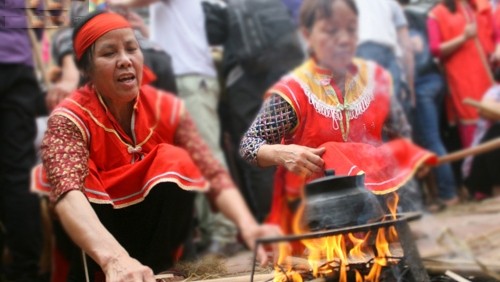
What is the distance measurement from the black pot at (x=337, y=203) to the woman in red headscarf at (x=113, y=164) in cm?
26

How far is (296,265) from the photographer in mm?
2389

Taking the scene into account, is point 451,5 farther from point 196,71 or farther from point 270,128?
point 270,128

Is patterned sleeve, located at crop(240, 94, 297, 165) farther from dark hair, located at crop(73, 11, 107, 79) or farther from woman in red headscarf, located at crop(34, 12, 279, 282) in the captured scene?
dark hair, located at crop(73, 11, 107, 79)

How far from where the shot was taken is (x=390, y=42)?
13.3 feet

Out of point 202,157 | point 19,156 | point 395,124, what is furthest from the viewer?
point 19,156

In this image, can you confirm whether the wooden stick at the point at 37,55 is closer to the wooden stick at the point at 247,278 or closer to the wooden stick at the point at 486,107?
the wooden stick at the point at 247,278

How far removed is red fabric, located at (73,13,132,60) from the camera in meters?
2.43

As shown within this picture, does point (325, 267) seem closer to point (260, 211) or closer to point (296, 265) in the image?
point (296, 265)

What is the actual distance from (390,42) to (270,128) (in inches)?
70.3

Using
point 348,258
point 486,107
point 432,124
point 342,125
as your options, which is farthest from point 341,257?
point 486,107

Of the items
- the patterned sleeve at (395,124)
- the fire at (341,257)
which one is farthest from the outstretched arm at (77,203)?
the patterned sleeve at (395,124)

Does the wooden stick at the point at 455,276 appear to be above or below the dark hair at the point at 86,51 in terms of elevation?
below

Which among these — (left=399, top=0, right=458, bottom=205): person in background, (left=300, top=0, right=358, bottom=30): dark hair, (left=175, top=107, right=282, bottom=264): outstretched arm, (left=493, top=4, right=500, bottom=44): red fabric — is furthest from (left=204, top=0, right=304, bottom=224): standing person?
(left=493, top=4, right=500, bottom=44): red fabric

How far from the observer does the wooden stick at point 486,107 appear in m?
4.82
